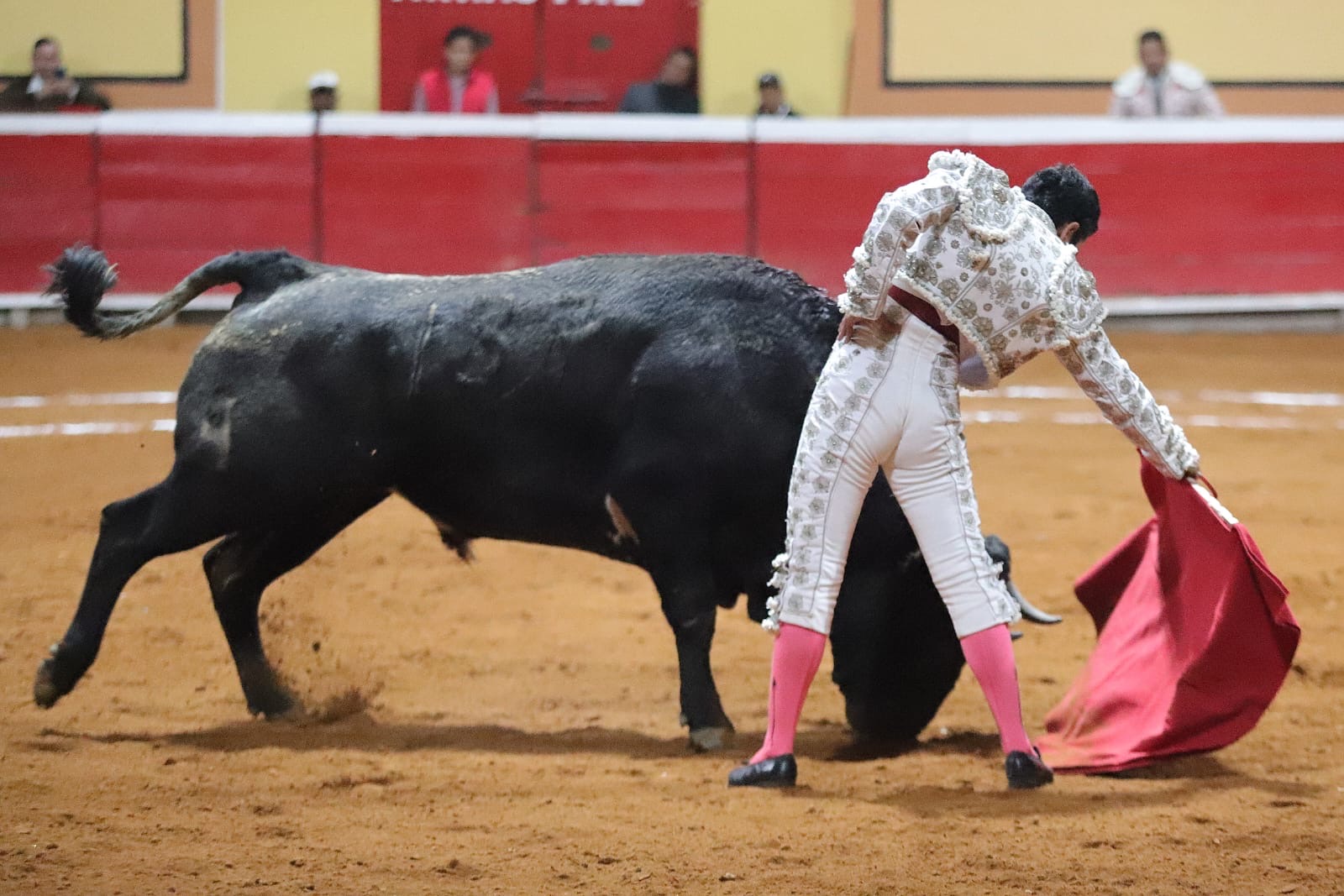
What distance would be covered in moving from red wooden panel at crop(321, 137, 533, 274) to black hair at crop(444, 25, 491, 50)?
1.15 meters

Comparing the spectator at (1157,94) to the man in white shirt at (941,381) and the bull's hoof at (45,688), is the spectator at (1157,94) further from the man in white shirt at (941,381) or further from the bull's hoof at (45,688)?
the bull's hoof at (45,688)

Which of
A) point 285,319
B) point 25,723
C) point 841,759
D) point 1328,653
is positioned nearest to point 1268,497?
point 1328,653

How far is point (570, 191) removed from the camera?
37.0ft

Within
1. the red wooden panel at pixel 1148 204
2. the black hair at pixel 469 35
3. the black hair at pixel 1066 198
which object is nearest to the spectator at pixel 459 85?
the black hair at pixel 469 35

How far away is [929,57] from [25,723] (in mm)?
10035

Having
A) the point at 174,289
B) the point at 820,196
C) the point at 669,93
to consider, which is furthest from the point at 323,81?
the point at 174,289

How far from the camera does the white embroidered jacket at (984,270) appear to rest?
351cm

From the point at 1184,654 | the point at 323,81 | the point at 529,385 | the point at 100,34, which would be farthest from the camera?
the point at 100,34

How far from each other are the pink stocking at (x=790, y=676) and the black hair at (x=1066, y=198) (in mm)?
955

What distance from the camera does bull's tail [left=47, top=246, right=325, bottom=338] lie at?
4.50 m

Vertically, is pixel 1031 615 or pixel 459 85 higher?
pixel 459 85

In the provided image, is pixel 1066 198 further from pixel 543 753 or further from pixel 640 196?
pixel 640 196

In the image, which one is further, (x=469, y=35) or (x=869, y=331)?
(x=469, y=35)

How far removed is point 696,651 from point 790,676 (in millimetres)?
532
